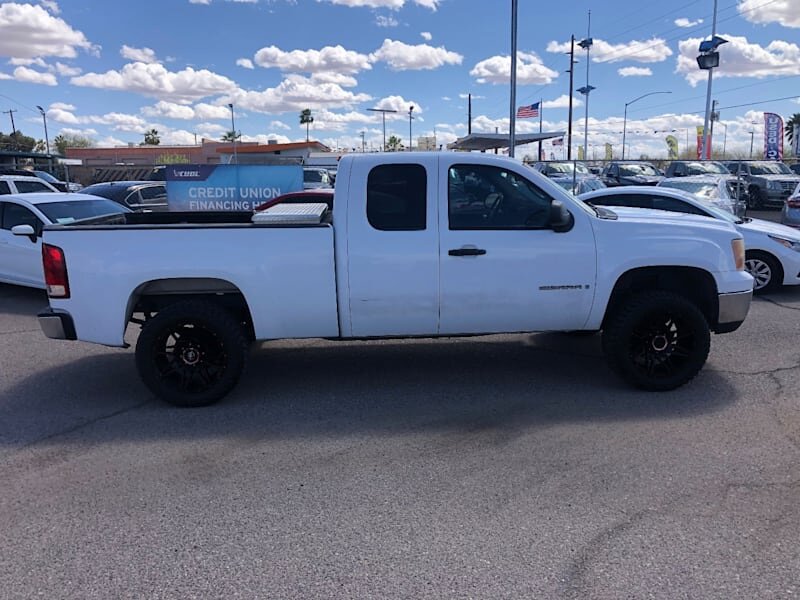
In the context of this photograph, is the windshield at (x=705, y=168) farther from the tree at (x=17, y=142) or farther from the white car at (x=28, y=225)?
the tree at (x=17, y=142)

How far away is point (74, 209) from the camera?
34.1ft

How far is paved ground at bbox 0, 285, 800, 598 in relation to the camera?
10.4 feet

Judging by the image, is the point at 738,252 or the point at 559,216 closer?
the point at 559,216

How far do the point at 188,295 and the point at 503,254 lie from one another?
260 cm

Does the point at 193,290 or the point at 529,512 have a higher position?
the point at 193,290

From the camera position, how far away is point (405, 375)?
20.3ft

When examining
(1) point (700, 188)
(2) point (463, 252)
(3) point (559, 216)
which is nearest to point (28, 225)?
(2) point (463, 252)

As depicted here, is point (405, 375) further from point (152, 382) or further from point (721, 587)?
point (721, 587)

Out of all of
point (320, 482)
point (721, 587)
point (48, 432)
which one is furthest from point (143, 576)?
point (721, 587)

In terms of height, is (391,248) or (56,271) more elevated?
(391,248)

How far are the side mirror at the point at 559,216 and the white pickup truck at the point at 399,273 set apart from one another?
11 mm

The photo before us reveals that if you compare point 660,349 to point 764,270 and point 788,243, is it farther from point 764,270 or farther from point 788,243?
point 788,243

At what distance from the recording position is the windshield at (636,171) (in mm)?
30267

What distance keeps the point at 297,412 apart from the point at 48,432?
6.15ft
